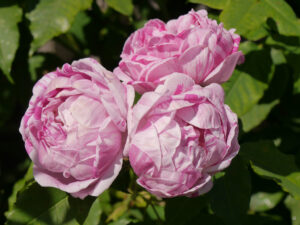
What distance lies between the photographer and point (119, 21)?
1.82m

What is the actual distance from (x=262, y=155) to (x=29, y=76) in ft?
3.05

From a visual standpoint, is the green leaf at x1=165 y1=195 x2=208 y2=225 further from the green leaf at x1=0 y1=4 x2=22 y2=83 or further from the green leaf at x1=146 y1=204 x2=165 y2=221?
the green leaf at x1=0 y1=4 x2=22 y2=83

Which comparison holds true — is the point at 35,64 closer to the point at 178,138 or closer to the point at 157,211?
the point at 157,211

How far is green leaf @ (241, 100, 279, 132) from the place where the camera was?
4.74 ft

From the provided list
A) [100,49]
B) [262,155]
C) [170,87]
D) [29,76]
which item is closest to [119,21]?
[100,49]

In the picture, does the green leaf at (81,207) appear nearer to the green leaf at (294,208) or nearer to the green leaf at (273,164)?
the green leaf at (273,164)

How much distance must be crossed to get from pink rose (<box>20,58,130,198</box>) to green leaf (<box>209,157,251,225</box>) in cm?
37

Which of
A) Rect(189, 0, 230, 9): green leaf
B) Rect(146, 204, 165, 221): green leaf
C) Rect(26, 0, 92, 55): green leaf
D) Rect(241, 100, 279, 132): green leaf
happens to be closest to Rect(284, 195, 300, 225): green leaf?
Rect(241, 100, 279, 132): green leaf

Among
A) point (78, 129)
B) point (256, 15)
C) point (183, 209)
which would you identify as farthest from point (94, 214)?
point (256, 15)

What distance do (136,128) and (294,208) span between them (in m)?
0.88

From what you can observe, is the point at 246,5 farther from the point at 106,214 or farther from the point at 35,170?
the point at 106,214

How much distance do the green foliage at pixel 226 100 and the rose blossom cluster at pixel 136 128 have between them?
155mm

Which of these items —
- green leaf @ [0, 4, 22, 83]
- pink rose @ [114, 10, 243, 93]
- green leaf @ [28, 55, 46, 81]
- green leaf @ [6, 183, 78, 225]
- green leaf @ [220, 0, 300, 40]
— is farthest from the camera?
green leaf @ [28, 55, 46, 81]

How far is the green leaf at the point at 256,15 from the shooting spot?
1.11 meters
